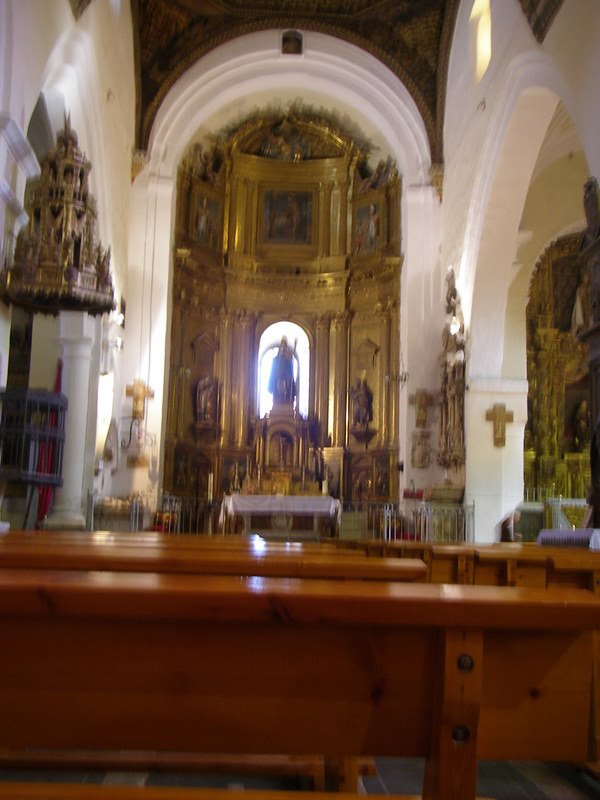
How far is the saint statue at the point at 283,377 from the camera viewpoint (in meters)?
16.5

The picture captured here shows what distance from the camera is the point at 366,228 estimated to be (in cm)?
1647

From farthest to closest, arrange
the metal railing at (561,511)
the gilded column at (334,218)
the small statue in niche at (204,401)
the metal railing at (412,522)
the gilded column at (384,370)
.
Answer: the gilded column at (334,218)
the small statue in niche at (204,401)
the gilded column at (384,370)
the metal railing at (412,522)
the metal railing at (561,511)

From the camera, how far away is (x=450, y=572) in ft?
13.6

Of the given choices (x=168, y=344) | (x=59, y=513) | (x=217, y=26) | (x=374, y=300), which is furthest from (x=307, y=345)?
(x=59, y=513)

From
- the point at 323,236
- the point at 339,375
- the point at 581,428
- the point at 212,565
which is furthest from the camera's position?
the point at 323,236

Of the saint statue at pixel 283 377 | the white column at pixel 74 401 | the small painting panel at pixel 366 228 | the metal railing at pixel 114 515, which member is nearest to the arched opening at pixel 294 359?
the saint statue at pixel 283 377

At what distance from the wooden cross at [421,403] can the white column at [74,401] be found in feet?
20.2

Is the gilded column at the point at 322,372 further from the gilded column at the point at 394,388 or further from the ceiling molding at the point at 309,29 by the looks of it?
the ceiling molding at the point at 309,29

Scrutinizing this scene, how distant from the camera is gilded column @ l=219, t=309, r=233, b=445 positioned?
16047mm

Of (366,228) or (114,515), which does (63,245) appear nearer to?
(114,515)

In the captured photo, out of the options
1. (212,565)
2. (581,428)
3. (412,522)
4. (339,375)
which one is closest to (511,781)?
(212,565)

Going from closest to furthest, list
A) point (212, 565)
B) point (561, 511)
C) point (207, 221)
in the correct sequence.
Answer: point (212, 565)
point (561, 511)
point (207, 221)

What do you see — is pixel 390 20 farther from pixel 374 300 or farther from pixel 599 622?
pixel 599 622

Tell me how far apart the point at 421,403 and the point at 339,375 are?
10.1 feet
